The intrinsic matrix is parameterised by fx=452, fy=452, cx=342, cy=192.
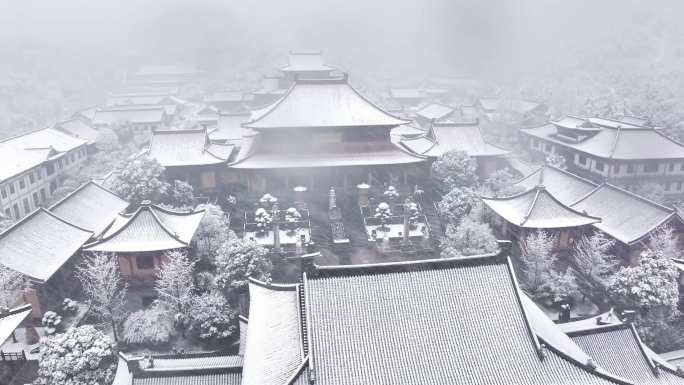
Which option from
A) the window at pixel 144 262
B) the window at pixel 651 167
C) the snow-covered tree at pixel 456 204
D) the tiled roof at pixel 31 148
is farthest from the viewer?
the window at pixel 651 167

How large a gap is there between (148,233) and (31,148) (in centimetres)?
2569

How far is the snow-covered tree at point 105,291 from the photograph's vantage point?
2284cm

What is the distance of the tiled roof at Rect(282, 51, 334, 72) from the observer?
62406 mm

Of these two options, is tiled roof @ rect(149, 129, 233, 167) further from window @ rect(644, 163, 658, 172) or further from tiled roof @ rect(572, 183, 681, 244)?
window @ rect(644, 163, 658, 172)

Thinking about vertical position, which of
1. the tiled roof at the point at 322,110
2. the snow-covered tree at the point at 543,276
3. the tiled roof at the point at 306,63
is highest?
the tiled roof at the point at 306,63

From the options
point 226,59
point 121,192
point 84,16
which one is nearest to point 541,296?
point 121,192

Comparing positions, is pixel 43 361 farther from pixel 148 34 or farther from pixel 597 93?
pixel 148 34

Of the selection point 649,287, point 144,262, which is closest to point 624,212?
point 649,287

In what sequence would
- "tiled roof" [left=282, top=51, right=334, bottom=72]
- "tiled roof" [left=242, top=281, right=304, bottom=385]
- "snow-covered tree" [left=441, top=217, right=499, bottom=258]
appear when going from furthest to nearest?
"tiled roof" [left=282, top=51, right=334, bottom=72], "snow-covered tree" [left=441, top=217, right=499, bottom=258], "tiled roof" [left=242, top=281, right=304, bottom=385]

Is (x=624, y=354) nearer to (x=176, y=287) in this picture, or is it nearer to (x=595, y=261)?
(x=595, y=261)

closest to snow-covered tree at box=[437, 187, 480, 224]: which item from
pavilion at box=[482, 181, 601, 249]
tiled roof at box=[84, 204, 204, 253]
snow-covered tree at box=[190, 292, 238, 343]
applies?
pavilion at box=[482, 181, 601, 249]

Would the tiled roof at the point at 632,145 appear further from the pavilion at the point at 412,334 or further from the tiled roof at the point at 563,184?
the pavilion at the point at 412,334

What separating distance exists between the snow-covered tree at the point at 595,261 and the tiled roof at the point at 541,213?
4.32 feet

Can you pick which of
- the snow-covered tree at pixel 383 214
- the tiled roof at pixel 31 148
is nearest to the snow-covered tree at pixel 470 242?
the snow-covered tree at pixel 383 214
